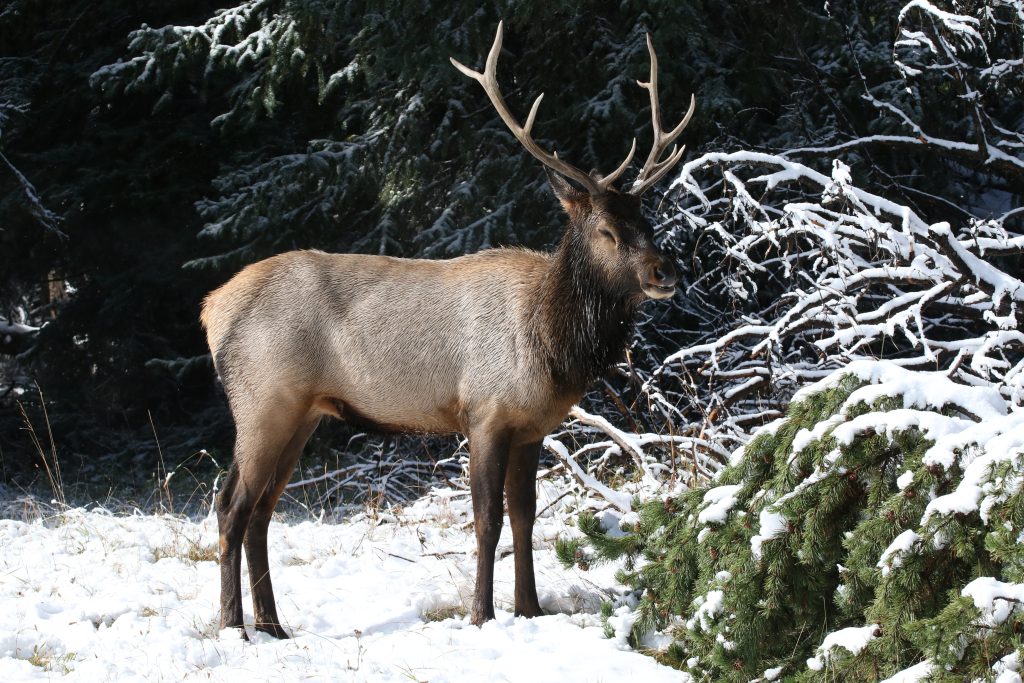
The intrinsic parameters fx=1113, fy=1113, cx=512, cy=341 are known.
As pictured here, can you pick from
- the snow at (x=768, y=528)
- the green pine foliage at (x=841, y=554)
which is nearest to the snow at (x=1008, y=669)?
A: the green pine foliage at (x=841, y=554)

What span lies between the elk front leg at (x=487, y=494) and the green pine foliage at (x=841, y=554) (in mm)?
592

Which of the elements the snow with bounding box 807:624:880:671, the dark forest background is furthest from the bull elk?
the dark forest background

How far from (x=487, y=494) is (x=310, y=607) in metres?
1.06

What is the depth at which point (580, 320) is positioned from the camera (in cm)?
492

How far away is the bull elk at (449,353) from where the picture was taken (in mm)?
4824

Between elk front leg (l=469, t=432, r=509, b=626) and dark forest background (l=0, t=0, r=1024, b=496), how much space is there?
247 centimetres

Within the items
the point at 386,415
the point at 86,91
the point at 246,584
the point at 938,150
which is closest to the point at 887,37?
the point at 938,150

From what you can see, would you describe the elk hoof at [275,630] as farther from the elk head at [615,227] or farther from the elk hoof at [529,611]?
the elk head at [615,227]

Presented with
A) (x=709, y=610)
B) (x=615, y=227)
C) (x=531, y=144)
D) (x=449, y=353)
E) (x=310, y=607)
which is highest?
(x=531, y=144)

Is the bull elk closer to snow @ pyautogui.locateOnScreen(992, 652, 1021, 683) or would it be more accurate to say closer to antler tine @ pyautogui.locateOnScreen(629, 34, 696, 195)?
antler tine @ pyautogui.locateOnScreen(629, 34, 696, 195)

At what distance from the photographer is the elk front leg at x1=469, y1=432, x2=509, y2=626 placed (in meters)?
4.72

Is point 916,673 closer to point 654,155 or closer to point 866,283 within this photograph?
point 654,155

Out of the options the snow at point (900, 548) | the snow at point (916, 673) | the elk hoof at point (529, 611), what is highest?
the snow at point (900, 548)

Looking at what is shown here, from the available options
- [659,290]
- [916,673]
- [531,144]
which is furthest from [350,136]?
[916,673]
